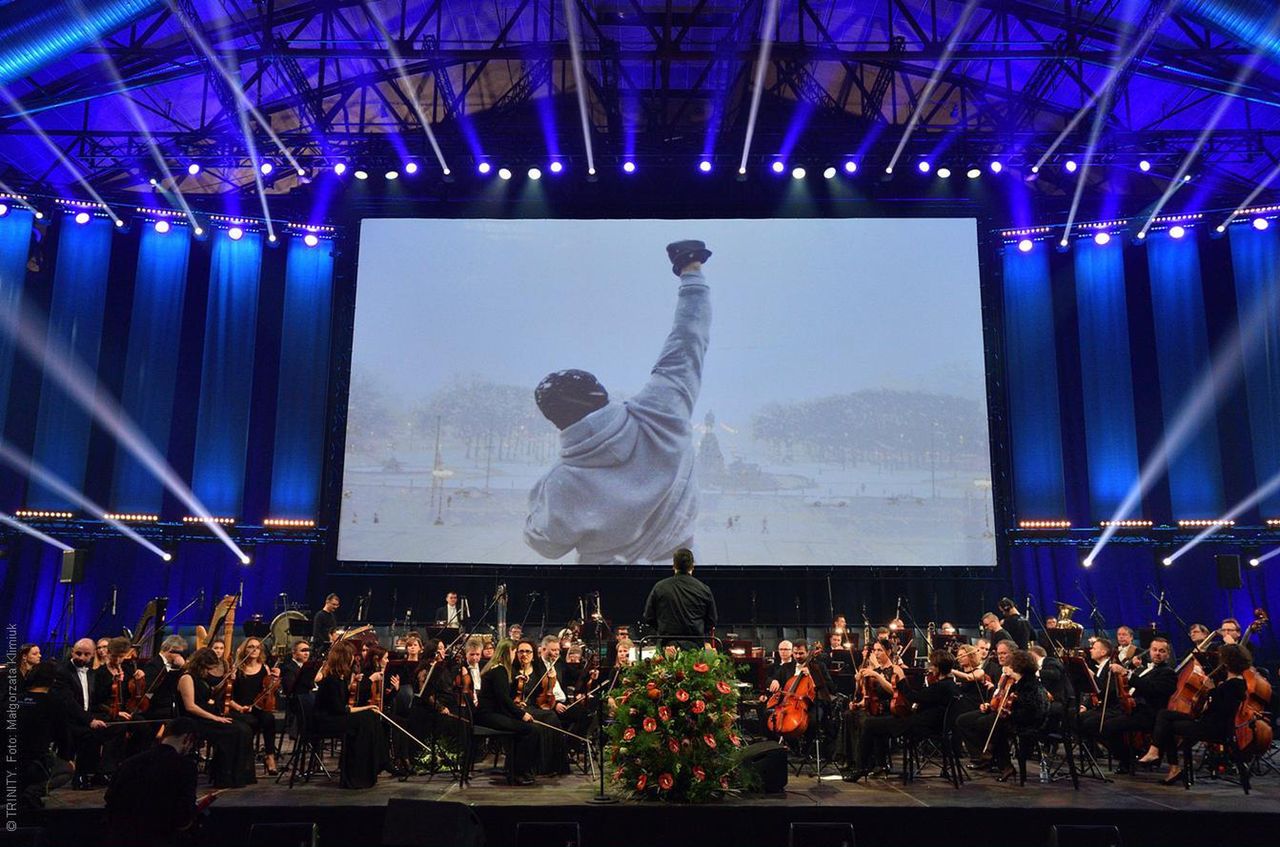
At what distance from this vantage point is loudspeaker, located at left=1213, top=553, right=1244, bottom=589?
11828 mm

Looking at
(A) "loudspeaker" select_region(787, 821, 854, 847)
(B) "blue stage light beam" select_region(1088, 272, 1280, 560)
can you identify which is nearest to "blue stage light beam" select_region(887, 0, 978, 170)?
(B) "blue stage light beam" select_region(1088, 272, 1280, 560)

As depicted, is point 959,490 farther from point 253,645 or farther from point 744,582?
point 253,645

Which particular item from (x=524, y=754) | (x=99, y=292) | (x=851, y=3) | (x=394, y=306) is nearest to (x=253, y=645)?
(x=524, y=754)

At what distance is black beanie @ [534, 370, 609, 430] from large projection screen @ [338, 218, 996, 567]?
0.03 meters

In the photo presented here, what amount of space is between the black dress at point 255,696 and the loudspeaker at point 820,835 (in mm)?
5069

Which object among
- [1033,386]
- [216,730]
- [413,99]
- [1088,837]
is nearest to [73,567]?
[216,730]

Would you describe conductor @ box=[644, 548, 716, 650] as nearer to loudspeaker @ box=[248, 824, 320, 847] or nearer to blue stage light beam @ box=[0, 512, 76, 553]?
loudspeaker @ box=[248, 824, 320, 847]

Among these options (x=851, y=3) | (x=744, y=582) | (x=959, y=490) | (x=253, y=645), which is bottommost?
(x=253, y=645)

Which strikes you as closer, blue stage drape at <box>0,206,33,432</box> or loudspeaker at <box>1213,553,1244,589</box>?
loudspeaker at <box>1213,553,1244,589</box>

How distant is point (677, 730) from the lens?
6309 mm

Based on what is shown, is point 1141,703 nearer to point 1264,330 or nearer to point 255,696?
point 255,696

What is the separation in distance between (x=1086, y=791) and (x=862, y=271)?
27.0 ft

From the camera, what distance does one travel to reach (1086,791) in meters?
7.31

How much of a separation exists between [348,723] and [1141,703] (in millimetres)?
6475
